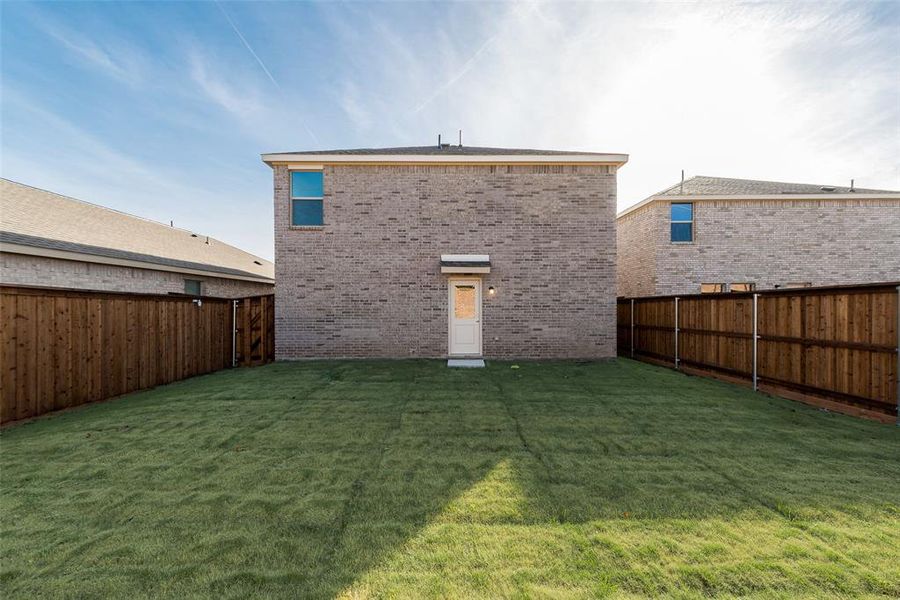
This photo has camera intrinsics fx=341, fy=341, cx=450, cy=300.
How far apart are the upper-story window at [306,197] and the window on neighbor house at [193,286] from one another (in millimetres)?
5999

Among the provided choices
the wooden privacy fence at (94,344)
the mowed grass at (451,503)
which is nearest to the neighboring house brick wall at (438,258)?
the wooden privacy fence at (94,344)

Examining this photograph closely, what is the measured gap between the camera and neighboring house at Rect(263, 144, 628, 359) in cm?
984

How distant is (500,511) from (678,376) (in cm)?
701

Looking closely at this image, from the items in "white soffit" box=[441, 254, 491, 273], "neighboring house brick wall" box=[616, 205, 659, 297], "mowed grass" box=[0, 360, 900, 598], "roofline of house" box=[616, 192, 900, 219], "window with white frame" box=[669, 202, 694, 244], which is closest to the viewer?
"mowed grass" box=[0, 360, 900, 598]

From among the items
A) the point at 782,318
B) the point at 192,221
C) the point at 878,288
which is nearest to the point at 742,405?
the point at 782,318

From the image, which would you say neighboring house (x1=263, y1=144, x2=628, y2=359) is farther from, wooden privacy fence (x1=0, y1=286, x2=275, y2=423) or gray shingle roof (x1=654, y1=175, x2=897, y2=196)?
gray shingle roof (x1=654, y1=175, x2=897, y2=196)

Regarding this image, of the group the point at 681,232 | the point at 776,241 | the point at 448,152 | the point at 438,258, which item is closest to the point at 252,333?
the point at 438,258

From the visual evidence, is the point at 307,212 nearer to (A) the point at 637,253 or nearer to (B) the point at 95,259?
(B) the point at 95,259

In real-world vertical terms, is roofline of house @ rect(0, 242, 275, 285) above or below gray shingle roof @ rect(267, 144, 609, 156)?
below

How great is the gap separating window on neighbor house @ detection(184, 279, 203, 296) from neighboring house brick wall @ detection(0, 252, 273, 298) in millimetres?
135

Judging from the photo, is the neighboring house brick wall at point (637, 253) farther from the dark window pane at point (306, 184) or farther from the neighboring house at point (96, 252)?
the neighboring house at point (96, 252)

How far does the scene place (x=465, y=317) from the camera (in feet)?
32.8

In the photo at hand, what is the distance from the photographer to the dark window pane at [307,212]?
9992 mm

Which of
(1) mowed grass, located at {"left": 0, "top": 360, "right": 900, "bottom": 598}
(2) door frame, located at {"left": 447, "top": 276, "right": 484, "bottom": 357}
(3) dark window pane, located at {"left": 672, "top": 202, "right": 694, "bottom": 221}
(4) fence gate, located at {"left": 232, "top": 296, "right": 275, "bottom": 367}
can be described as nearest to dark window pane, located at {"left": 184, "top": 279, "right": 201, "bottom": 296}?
(4) fence gate, located at {"left": 232, "top": 296, "right": 275, "bottom": 367}
